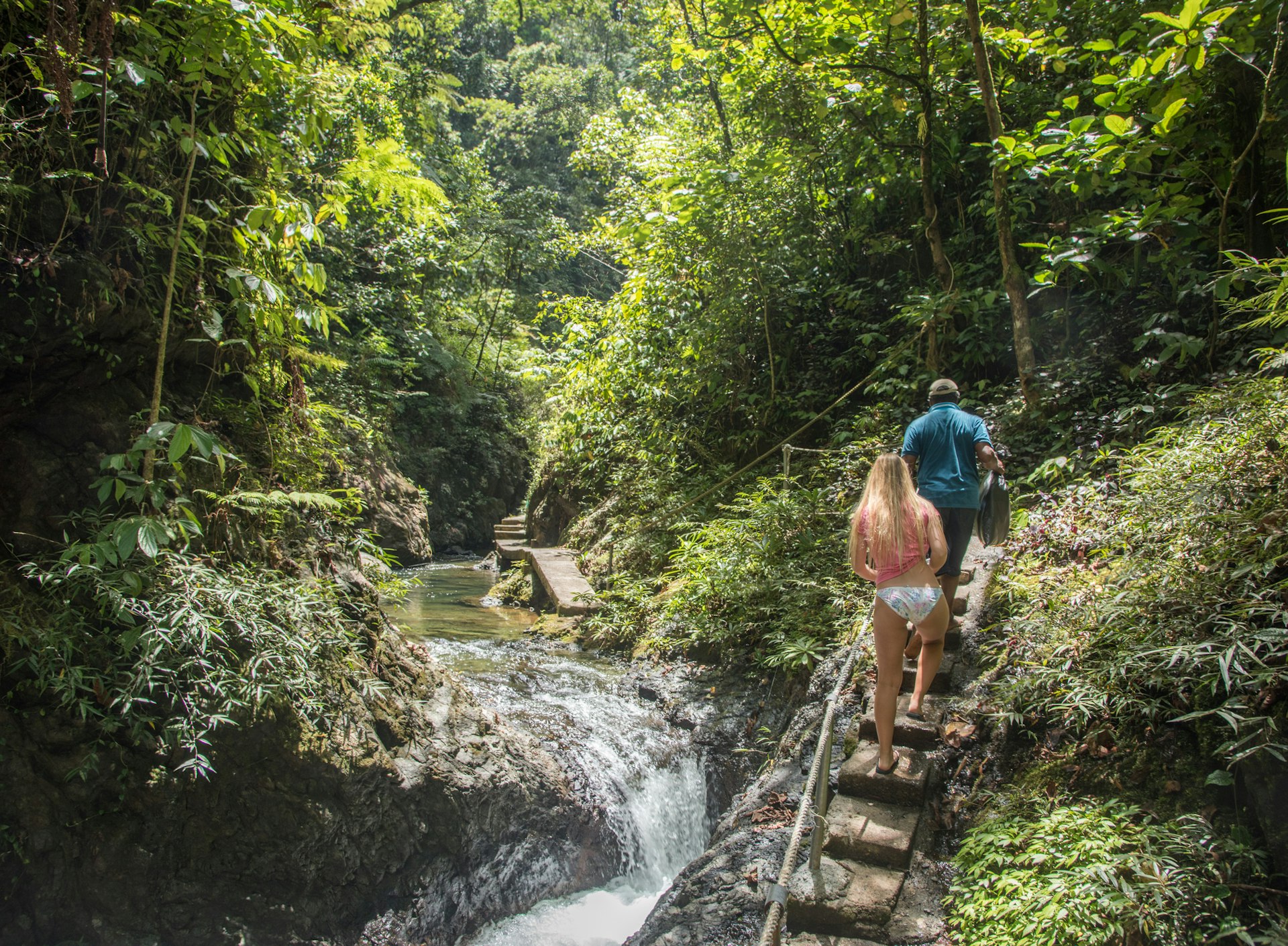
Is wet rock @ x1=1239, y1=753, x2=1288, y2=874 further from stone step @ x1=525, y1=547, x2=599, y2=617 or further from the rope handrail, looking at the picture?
stone step @ x1=525, y1=547, x2=599, y2=617

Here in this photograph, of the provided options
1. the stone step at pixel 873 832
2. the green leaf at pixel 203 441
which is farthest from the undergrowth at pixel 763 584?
the green leaf at pixel 203 441

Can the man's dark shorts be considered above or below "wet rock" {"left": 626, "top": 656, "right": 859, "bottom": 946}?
above

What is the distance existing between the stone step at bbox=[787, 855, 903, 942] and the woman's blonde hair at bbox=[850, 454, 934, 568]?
1473 millimetres

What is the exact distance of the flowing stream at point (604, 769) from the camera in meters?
4.95

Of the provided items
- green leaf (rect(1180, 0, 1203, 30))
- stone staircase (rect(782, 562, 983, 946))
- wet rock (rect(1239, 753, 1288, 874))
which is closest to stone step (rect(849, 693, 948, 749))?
stone staircase (rect(782, 562, 983, 946))

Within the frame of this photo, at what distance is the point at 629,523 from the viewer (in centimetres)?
1088

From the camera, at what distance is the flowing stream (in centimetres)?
495

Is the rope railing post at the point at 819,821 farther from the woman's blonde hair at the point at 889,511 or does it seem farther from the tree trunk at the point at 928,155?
the tree trunk at the point at 928,155

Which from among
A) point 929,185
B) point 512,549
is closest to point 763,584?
point 929,185

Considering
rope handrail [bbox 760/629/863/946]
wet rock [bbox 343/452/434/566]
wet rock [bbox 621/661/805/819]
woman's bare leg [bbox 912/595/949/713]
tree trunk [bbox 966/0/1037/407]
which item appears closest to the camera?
rope handrail [bbox 760/629/863/946]

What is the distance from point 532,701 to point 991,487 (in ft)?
14.4

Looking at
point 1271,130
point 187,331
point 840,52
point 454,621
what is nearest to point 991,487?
A: point 1271,130

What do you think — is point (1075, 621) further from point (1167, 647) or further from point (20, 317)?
point (20, 317)

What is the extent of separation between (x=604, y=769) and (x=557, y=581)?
5175 mm
